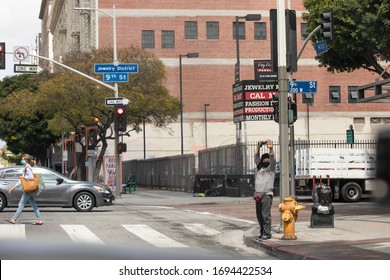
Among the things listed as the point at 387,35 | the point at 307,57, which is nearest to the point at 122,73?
the point at 387,35

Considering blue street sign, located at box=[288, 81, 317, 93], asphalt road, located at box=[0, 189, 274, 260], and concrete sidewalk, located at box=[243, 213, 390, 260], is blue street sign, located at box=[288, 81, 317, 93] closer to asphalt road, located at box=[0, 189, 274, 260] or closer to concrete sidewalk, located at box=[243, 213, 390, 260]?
concrete sidewalk, located at box=[243, 213, 390, 260]

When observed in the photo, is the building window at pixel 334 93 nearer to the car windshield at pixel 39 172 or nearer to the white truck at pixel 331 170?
→ the white truck at pixel 331 170

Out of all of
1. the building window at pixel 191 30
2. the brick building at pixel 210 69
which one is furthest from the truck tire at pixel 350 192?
the building window at pixel 191 30

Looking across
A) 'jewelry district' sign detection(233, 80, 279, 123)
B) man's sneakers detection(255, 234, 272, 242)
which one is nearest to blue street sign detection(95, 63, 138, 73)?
'jewelry district' sign detection(233, 80, 279, 123)

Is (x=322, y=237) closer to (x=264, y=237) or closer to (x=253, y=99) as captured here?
(x=264, y=237)

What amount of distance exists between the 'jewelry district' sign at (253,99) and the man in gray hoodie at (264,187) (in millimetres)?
28926

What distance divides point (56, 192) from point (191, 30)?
49.1 metres

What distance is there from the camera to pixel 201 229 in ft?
58.6

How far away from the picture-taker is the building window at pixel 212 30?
6944 centimetres

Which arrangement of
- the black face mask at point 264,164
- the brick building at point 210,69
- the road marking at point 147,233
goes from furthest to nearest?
the brick building at point 210,69 < the road marking at point 147,233 < the black face mask at point 264,164

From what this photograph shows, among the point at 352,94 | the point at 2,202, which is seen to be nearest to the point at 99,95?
the point at 2,202

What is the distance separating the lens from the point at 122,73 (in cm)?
3256
